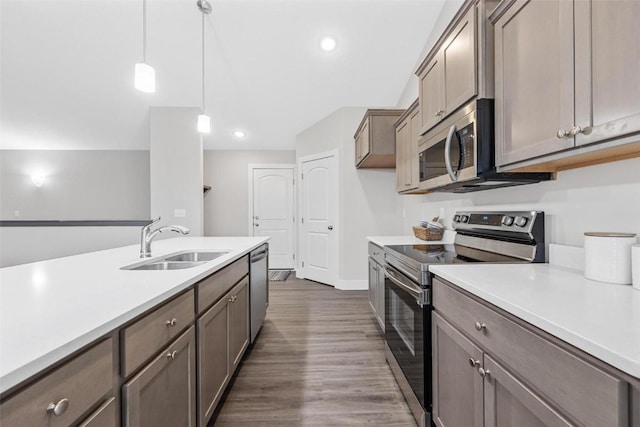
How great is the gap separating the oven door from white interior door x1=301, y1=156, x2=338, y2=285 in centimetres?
224

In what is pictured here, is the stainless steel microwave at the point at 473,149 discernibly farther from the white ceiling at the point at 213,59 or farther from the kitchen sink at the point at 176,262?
the white ceiling at the point at 213,59

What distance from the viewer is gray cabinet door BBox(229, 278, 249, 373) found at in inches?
70.5

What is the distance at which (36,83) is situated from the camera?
12.1 feet

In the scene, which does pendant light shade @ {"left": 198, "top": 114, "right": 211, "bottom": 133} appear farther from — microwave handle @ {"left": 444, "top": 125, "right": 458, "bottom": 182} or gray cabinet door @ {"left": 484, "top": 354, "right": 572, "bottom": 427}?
gray cabinet door @ {"left": 484, "top": 354, "right": 572, "bottom": 427}

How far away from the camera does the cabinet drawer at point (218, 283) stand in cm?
135

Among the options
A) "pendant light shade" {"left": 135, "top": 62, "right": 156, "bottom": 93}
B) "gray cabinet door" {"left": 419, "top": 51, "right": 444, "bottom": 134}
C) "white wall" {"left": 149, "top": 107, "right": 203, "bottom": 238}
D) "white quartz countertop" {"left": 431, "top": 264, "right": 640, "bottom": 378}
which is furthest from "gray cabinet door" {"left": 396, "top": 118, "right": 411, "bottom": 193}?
"white wall" {"left": 149, "top": 107, "right": 203, "bottom": 238}

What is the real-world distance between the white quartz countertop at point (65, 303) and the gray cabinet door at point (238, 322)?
47 centimetres

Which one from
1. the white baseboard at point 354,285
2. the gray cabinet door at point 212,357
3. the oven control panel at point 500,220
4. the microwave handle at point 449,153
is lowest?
the white baseboard at point 354,285

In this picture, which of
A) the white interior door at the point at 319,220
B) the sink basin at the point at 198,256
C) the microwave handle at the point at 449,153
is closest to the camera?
the microwave handle at the point at 449,153

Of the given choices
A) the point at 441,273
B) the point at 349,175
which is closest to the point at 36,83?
the point at 349,175

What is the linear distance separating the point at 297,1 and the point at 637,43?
8.81 ft

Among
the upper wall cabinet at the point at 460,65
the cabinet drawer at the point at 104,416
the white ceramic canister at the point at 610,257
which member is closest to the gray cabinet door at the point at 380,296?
the upper wall cabinet at the point at 460,65

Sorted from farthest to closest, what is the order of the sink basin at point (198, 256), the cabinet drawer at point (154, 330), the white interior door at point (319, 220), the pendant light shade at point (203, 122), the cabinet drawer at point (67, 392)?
1. the white interior door at point (319, 220)
2. the pendant light shade at point (203, 122)
3. the sink basin at point (198, 256)
4. the cabinet drawer at point (154, 330)
5. the cabinet drawer at point (67, 392)

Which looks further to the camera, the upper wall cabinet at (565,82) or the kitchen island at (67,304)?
the upper wall cabinet at (565,82)
